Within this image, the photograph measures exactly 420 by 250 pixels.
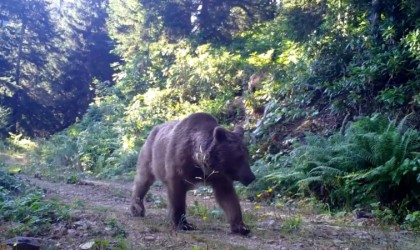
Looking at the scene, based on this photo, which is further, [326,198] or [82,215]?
[326,198]

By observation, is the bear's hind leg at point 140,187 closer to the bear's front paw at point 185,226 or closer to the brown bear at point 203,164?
the brown bear at point 203,164

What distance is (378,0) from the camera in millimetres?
13930

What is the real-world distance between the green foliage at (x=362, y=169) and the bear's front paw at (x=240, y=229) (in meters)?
2.79

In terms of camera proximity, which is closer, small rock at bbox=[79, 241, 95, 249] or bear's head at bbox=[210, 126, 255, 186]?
small rock at bbox=[79, 241, 95, 249]

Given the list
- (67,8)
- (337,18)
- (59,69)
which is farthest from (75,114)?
(337,18)

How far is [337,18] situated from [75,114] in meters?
28.8

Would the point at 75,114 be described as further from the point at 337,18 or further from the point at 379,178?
the point at 379,178

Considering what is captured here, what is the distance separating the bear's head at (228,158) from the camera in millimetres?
7242

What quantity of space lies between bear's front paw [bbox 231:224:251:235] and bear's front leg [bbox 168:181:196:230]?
26.0 inches

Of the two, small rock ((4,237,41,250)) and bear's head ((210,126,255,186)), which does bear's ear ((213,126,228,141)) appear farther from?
small rock ((4,237,41,250))

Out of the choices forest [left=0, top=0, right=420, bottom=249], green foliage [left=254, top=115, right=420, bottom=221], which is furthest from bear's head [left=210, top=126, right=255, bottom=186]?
green foliage [left=254, top=115, right=420, bottom=221]

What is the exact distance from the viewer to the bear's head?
23.8ft

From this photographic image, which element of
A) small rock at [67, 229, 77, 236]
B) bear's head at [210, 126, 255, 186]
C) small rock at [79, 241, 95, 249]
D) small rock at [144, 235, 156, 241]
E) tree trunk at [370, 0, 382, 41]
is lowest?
small rock at [144, 235, 156, 241]

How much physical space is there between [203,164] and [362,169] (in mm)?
4014
